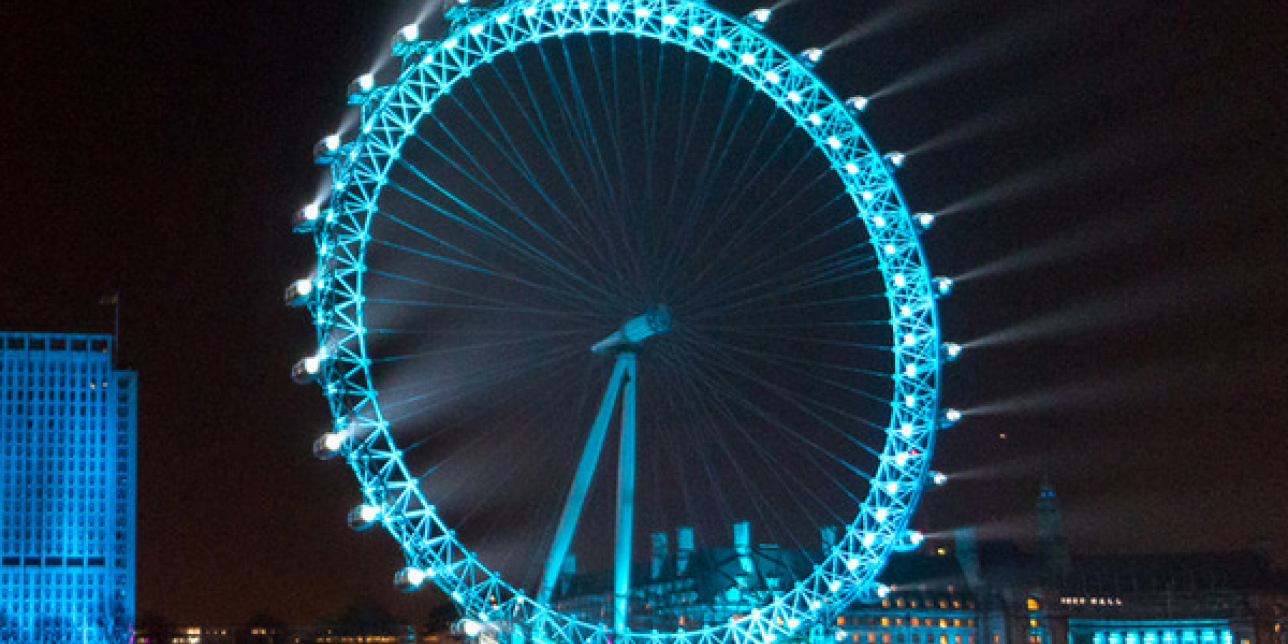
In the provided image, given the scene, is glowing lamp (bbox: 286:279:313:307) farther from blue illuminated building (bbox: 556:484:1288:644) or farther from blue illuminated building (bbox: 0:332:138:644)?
blue illuminated building (bbox: 0:332:138:644)

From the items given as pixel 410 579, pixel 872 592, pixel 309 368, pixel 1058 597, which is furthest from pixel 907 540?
pixel 1058 597

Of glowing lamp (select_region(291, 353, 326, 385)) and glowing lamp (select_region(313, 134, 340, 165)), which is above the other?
glowing lamp (select_region(313, 134, 340, 165))

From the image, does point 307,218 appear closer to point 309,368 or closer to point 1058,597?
point 309,368

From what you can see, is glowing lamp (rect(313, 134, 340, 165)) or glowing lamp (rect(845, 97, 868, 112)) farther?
glowing lamp (rect(845, 97, 868, 112))

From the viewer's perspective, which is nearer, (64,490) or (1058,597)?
(1058,597)

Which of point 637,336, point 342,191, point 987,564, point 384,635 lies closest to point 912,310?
point 637,336

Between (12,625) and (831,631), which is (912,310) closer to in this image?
(831,631)

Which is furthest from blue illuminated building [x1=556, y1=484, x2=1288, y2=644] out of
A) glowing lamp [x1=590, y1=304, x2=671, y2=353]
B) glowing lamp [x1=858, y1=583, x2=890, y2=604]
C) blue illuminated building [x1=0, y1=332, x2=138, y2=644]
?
glowing lamp [x1=590, y1=304, x2=671, y2=353]
